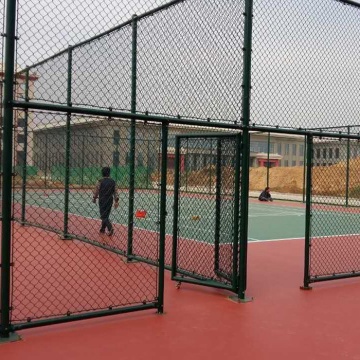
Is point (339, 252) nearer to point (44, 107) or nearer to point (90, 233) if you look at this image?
point (90, 233)

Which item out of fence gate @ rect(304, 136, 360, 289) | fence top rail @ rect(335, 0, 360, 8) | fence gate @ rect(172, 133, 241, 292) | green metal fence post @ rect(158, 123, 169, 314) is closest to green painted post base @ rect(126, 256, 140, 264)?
fence gate @ rect(172, 133, 241, 292)

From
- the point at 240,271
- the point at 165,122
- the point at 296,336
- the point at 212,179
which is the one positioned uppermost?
the point at 165,122

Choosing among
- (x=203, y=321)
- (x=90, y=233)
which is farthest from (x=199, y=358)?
(x=90, y=233)

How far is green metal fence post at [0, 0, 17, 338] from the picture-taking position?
14.4 feet

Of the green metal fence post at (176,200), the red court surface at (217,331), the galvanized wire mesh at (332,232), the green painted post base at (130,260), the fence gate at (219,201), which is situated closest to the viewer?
the red court surface at (217,331)

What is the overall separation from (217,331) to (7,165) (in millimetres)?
2561

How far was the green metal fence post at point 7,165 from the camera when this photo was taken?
4383 mm

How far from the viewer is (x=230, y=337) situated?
Result: 183 inches

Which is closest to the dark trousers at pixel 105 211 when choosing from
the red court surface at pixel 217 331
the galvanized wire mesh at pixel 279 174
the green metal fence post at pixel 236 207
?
the red court surface at pixel 217 331

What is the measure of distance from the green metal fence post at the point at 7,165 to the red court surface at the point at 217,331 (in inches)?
13.8

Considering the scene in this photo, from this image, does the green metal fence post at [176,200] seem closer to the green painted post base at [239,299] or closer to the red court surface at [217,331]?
the red court surface at [217,331]

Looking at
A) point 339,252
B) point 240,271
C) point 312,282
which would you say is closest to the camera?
point 240,271

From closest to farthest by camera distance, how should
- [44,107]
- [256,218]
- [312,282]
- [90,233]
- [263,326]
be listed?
[44,107] → [263,326] → [312,282] → [90,233] → [256,218]

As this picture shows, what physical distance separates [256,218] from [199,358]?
1277 centimetres
